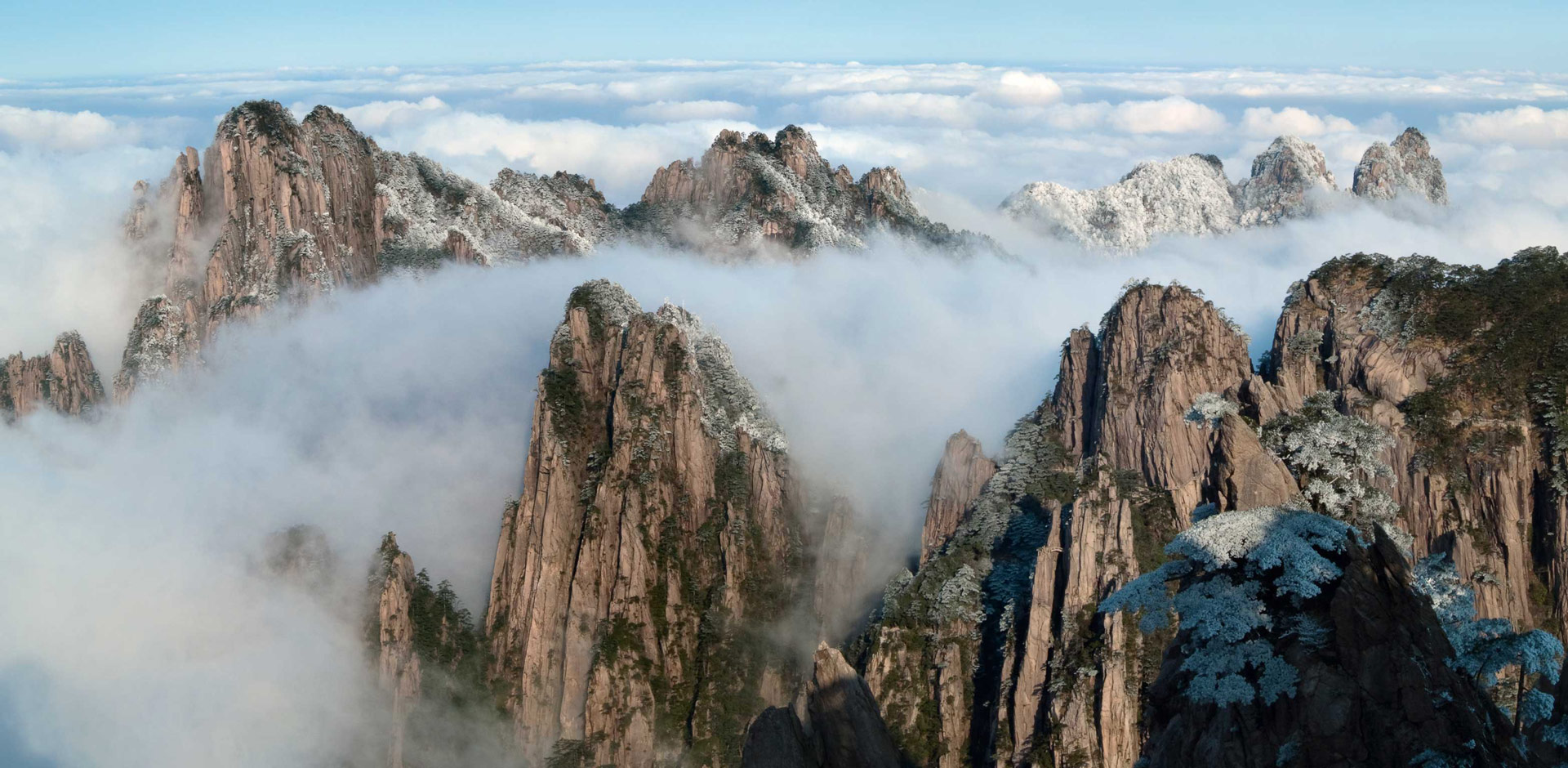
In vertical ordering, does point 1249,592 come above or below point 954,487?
above

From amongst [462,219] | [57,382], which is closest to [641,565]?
[462,219]

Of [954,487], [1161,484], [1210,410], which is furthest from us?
[954,487]

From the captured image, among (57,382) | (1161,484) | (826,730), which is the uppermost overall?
(57,382)

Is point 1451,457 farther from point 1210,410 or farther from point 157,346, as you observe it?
point 157,346

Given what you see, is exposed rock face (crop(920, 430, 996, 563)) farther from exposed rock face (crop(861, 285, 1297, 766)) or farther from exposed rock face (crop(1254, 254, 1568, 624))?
exposed rock face (crop(1254, 254, 1568, 624))

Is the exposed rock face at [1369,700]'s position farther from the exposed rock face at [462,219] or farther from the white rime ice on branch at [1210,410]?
the exposed rock face at [462,219]

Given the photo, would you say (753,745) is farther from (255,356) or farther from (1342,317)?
(255,356)

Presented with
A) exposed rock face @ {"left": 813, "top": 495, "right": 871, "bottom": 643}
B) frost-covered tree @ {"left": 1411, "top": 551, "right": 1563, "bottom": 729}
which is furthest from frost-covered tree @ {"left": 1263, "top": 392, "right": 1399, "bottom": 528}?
exposed rock face @ {"left": 813, "top": 495, "right": 871, "bottom": 643}

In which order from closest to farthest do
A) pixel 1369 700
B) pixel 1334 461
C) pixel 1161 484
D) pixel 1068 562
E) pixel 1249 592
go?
pixel 1369 700
pixel 1249 592
pixel 1334 461
pixel 1068 562
pixel 1161 484
